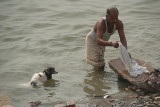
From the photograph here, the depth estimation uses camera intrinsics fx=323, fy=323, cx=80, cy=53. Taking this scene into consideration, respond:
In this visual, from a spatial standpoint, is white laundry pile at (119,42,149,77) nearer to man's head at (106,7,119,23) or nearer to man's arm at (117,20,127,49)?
man's arm at (117,20,127,49)

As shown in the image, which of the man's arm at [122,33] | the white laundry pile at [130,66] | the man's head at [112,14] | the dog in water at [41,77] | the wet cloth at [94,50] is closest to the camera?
the man's head at [112,14]

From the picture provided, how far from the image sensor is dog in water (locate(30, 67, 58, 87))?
7.77m

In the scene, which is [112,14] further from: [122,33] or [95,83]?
[95,83]

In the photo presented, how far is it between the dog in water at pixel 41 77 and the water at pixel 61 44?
0.15 m

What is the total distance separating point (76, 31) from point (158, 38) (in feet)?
9.79

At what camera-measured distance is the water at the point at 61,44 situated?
7816mm

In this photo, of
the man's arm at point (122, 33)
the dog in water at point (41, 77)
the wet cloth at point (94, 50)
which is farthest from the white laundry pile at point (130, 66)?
the dog in water at point (41, 77)

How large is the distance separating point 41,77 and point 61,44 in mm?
3092

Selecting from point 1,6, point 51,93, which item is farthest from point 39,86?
point 1,6

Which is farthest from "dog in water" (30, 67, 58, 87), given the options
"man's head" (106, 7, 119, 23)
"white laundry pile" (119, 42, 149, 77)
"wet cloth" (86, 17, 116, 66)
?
"man's head" (106, 7, 119, 23)

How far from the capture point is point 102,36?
7.50 metres

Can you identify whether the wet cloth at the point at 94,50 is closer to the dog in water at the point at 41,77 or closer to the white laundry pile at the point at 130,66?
the white laundry pile at the point at 130,66

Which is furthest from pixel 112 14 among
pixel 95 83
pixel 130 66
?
pixel 95 83

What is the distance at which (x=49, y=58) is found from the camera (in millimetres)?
9766
